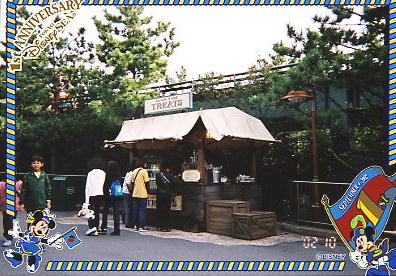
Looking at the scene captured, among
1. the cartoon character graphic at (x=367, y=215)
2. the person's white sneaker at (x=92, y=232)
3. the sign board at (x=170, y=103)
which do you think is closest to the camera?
the cartoon character graphic at (x=367, y=215)

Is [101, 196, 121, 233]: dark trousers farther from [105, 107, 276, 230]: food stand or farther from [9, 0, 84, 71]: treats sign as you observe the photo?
[9, 0, 84, 71]: treats sign

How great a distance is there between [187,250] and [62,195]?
8.28 meters

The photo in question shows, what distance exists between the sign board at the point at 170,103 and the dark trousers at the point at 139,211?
8.26 ft

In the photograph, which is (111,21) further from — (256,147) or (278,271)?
(278,271)

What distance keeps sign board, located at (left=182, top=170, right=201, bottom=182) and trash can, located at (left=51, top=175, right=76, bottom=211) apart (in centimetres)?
623

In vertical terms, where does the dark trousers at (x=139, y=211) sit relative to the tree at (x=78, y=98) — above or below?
below

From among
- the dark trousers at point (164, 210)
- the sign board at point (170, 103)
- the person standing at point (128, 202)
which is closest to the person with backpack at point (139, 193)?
the person standing at point (128, 202)

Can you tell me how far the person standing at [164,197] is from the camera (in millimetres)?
9914

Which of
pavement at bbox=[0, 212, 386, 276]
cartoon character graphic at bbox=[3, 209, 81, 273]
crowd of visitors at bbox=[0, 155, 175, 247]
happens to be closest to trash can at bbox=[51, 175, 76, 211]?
crowd of visitors at bbox=[0, 155, 175, 247]

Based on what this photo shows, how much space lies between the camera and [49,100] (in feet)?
47.9

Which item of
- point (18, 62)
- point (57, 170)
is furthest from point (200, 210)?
point (57, 170)
